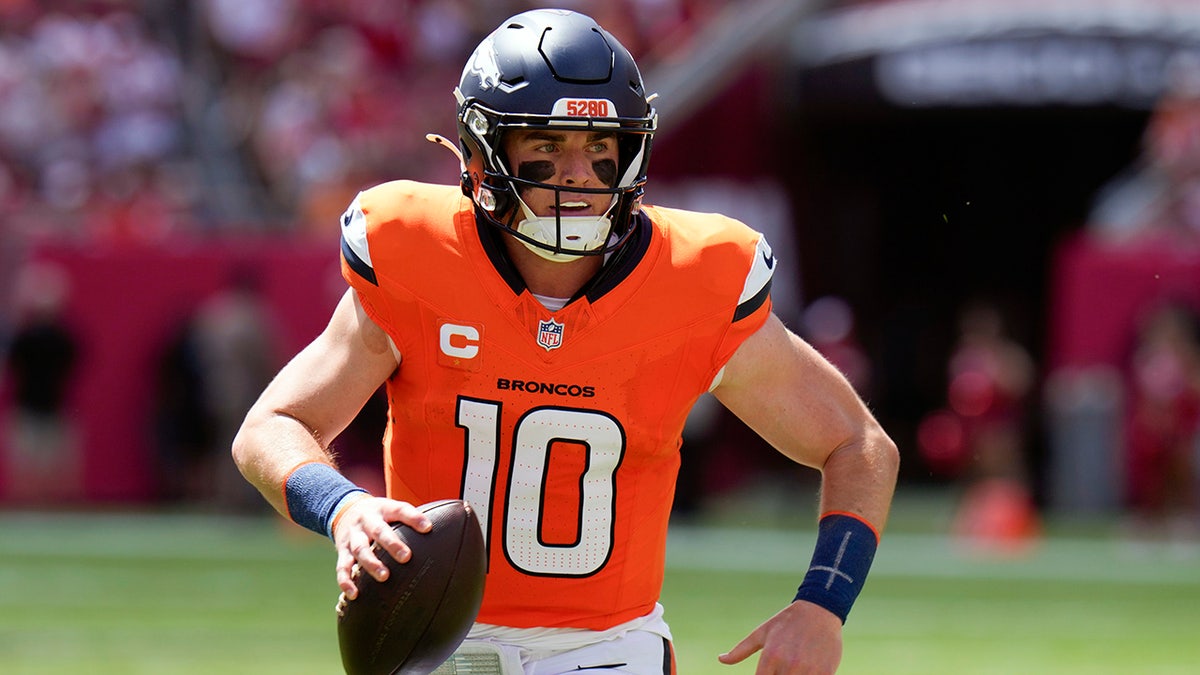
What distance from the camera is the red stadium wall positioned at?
14.5 m

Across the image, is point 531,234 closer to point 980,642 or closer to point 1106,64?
point 980,642

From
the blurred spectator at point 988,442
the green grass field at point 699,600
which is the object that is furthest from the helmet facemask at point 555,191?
the blurred spectator at point 988,442

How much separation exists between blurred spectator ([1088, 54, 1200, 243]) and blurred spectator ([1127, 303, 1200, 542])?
148cm

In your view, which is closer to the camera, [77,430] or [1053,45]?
[77,430]

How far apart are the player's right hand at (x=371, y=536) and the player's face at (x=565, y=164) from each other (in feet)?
2.29

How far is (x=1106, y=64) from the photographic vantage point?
15805 millimetres

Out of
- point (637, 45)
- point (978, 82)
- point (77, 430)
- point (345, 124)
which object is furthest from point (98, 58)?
point (978, 82)

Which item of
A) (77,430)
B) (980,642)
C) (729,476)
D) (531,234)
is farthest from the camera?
(729,476)

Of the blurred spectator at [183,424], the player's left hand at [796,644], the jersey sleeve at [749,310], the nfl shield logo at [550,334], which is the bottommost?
the blurred spectator at [183,424]

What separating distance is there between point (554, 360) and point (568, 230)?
246 mm

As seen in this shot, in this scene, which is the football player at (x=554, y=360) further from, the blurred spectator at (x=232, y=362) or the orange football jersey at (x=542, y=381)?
the blurred spectator at (x=232, y=362)

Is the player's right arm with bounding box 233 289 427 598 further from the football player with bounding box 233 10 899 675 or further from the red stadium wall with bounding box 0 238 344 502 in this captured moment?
the red stadium wall with bounding box 0 238 344 502

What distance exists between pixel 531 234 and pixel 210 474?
1159 centimetres

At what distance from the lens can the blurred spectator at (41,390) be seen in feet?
46.0
